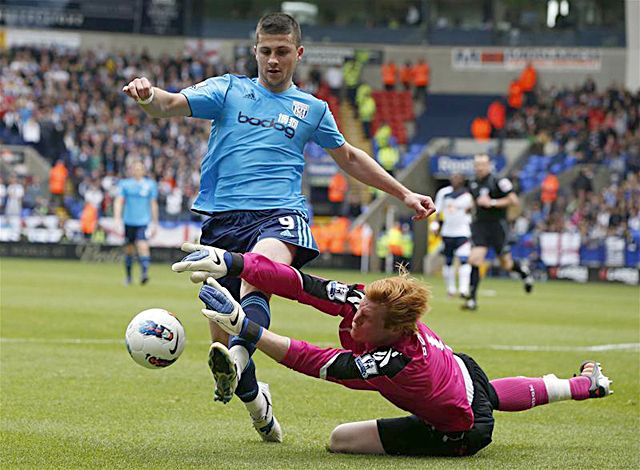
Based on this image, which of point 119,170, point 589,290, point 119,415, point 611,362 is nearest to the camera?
point 119,415

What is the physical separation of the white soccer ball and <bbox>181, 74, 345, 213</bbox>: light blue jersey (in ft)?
2.69

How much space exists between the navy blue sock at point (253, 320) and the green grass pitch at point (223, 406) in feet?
1.01

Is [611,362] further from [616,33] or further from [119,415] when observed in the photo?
[616,33]

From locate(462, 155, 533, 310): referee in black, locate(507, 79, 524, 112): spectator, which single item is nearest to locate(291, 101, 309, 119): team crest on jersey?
locate(462, 155, 533, 310): referee in black

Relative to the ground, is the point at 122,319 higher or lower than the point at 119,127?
lower

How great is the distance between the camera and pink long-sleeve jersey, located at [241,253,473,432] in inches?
237

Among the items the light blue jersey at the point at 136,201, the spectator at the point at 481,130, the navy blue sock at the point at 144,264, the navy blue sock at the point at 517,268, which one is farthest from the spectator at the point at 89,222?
the navy blue sock at the point at 517,268

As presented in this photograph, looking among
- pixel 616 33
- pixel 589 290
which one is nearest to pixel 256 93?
pixel 589 290

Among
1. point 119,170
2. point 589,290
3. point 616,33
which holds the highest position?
point 616,33

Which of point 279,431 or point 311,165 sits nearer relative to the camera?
point 279,431

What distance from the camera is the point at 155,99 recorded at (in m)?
6.25

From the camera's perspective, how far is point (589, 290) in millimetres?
27703

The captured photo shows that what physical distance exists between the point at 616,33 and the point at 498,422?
38867 mm

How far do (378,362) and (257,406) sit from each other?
3.24 ft
